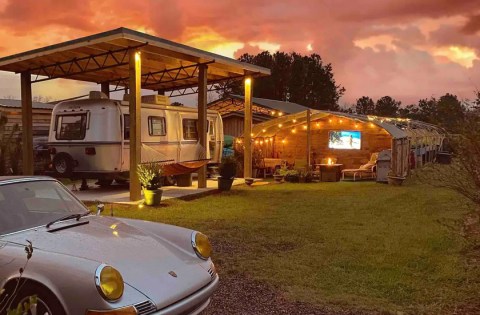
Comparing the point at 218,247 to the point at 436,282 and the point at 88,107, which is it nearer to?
the point at 436,282

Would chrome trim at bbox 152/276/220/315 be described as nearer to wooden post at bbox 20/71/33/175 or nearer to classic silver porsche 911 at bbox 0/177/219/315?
classic silver porsche 911 at bbox 0/177/219/315

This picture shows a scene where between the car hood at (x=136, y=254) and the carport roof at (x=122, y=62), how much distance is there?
25.0 ft

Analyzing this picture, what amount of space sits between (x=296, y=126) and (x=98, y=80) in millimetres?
10260

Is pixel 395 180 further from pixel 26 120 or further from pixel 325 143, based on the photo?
pixel 26 120

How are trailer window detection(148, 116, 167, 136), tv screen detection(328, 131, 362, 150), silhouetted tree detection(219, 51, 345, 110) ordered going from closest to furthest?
trailer window detection(148, 116, 167, 136) < tv screen detection(328, 131, 362, 150) < silhouetted tree detection(219, 51, 345, 110)

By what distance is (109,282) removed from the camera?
10.6 feet

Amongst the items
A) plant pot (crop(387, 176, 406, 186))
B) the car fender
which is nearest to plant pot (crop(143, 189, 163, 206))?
the car fender

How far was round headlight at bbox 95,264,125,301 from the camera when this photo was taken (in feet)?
10.5

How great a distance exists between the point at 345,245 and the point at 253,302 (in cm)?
298

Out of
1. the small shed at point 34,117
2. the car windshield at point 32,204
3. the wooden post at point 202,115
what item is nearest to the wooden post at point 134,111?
the wooden post at point 202,115

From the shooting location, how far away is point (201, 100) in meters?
14.8

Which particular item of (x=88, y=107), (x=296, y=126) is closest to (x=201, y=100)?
(x=88, y=107)

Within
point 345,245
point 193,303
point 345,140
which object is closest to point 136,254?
point 193,303

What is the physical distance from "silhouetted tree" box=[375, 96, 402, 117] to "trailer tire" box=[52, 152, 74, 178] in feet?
232
